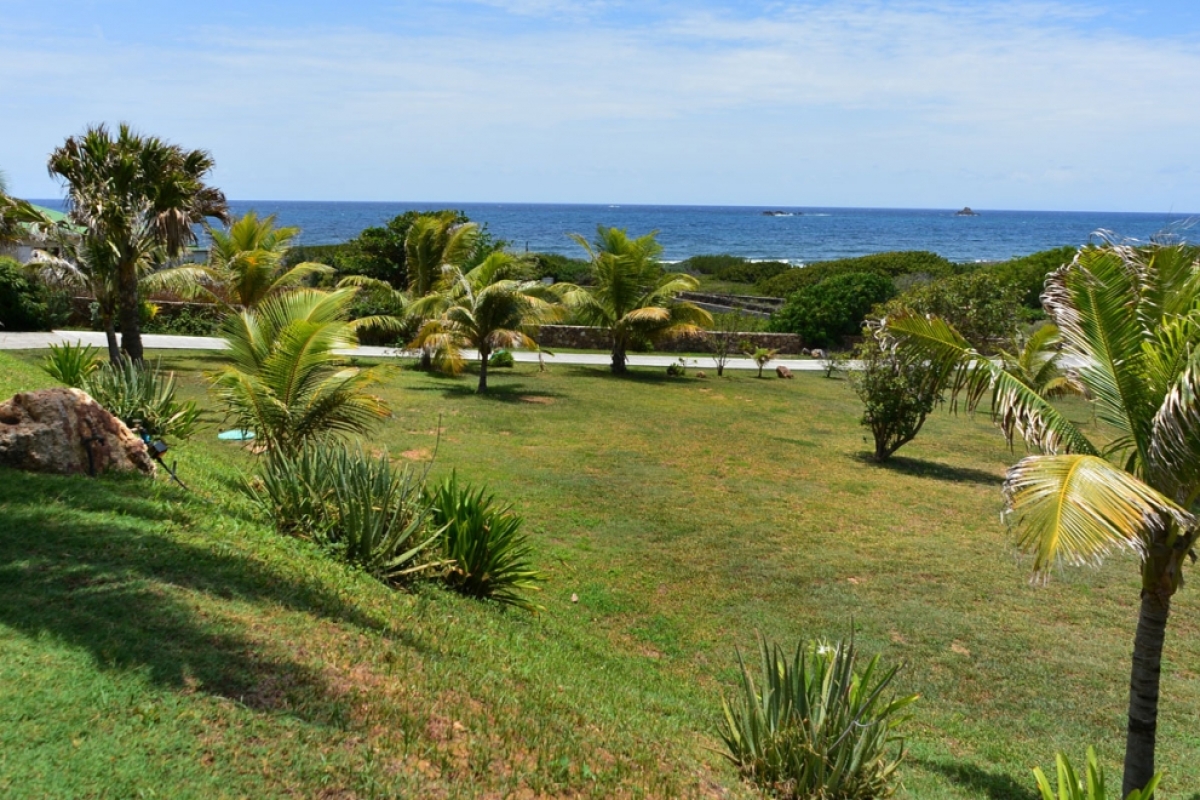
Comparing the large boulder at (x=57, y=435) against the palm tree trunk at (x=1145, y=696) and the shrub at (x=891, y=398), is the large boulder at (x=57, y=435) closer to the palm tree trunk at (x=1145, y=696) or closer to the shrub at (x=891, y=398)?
the palm tree trunk at (x=1145, y=696)

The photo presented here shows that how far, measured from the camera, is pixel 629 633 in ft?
26.7

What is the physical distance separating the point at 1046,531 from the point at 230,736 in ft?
13.2

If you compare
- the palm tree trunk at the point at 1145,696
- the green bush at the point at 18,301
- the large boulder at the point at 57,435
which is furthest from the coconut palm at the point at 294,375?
the green bush at the point at 18,301

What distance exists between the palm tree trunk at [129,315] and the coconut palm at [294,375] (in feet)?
21.8

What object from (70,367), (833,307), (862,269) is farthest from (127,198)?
(862,269)

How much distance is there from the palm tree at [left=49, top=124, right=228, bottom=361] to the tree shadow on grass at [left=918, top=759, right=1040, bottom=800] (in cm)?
1359

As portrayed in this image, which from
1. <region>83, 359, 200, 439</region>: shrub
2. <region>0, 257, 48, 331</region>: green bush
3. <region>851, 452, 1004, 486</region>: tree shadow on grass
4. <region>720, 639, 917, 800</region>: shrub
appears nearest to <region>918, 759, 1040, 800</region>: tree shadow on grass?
<region>720, 639, 917, 800</region>: shrub

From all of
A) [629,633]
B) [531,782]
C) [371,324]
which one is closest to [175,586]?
[531,782]

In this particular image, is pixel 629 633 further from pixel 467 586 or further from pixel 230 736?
pixel 230 736

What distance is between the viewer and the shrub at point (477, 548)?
7.75m

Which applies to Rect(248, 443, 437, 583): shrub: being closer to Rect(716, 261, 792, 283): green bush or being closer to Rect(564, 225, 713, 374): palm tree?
Rect(564, 225, 713, 374): palm tree

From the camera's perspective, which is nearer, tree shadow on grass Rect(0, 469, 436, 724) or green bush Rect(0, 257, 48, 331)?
tree shadow on grass Rect(0, 469, 436, 724)

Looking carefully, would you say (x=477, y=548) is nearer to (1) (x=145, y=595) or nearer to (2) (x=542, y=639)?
(2) (x=542, y=639)

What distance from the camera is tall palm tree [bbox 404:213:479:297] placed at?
25.5 m
